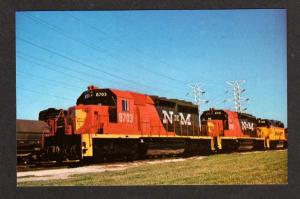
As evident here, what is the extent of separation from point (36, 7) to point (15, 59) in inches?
55.6

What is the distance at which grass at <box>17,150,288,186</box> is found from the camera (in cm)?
1309

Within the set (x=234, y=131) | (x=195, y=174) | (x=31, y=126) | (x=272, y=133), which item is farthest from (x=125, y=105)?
(x=234, y=131)

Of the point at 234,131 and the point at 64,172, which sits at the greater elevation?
the point at 234,131

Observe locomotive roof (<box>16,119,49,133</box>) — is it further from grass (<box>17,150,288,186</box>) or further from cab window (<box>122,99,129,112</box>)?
cab window (<box>122,99,129,112</box>)

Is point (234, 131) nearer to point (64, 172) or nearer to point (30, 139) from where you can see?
point (64, 172)

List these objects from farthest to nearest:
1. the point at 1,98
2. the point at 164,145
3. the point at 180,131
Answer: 1. the point at 180,131
2. the point at 164,145
3. the point at 1,98

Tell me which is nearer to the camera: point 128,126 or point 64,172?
point 64,172

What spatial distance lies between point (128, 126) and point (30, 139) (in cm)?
321

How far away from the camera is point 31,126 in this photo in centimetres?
1408

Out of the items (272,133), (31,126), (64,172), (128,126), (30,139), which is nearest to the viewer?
(64,172)

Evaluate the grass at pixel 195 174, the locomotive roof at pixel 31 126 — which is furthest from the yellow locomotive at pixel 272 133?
the locomotive roof at pixel 31 126

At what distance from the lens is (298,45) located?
505 inches
